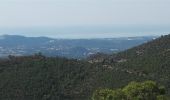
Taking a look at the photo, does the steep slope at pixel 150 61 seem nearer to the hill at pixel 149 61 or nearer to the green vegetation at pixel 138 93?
the hill at pixel 149 61

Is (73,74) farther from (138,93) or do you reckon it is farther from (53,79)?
(138,93)

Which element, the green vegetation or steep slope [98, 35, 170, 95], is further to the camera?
steep slope [98, 35, 170, 95]

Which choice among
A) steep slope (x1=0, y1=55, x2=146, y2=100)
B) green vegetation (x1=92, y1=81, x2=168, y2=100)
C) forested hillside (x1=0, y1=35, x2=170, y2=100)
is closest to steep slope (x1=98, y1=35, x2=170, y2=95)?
forested hillside (x1=0, y1=35, x2=170, y2=100)

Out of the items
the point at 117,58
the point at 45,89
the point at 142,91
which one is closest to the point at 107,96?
the point at 142,91

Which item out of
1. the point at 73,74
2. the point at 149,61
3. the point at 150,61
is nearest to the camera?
the point at 150,61

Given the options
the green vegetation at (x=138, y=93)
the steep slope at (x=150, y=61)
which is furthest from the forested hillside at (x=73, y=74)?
the green vegetation at (x=138, y=93)

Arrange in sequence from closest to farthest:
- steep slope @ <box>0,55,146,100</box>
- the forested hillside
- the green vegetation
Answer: the green vegetation
the forested hillside
steep slope @ <box>0,55,146,100</box>

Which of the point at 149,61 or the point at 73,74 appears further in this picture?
the point at 73,74

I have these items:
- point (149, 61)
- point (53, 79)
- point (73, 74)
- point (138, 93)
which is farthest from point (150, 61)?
point (138, 93)

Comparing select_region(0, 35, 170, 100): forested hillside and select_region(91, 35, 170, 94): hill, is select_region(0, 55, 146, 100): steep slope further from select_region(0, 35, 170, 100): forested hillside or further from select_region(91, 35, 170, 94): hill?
select_region(91, 35, 170, 94): hill
